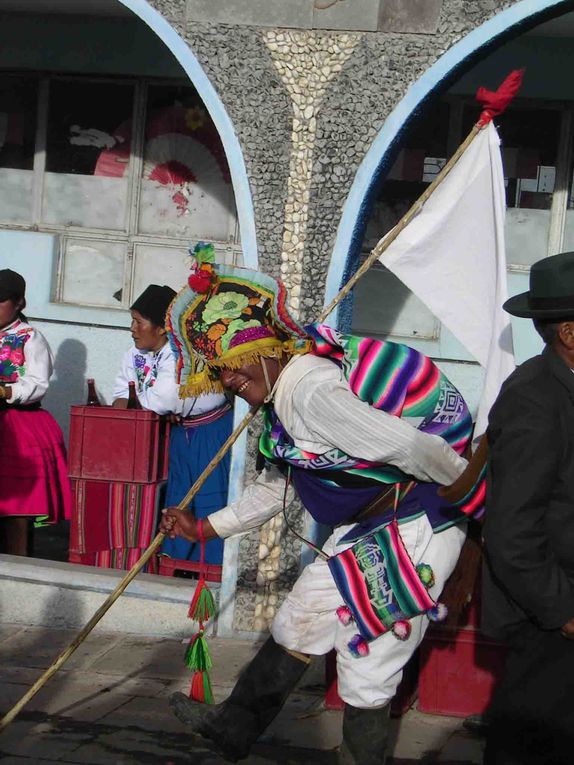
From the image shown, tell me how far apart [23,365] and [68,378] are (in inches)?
63.7

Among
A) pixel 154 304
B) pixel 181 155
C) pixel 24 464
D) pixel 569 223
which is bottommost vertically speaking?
pixel 24 464

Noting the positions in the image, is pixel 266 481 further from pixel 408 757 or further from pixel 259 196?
pixel 259 196

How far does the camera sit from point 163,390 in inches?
255

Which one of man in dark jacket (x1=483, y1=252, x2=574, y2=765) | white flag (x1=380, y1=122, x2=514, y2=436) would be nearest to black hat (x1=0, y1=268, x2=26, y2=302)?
white flag (x1=380, y1=122, x2=514, y2=436)

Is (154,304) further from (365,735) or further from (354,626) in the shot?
(365,735)

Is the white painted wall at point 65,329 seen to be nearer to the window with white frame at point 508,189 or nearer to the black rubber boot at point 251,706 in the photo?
the window with white frame at point 508,189

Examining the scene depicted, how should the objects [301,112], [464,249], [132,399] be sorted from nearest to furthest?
[464,249] < [301,112] < [132,399]

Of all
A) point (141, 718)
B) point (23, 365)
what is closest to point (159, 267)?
point (23, 365)

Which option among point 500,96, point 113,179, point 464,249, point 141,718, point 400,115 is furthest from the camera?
point 113,179

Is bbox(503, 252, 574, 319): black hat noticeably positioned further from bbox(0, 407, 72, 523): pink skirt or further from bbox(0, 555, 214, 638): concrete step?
bbox(0, 407, 72, 523): pink skirt

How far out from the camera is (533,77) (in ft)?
24.2

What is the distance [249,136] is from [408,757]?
114 inches

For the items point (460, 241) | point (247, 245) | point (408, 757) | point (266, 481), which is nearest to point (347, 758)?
point (408, 757)

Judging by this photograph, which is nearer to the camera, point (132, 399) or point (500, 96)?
point (500, 96)
